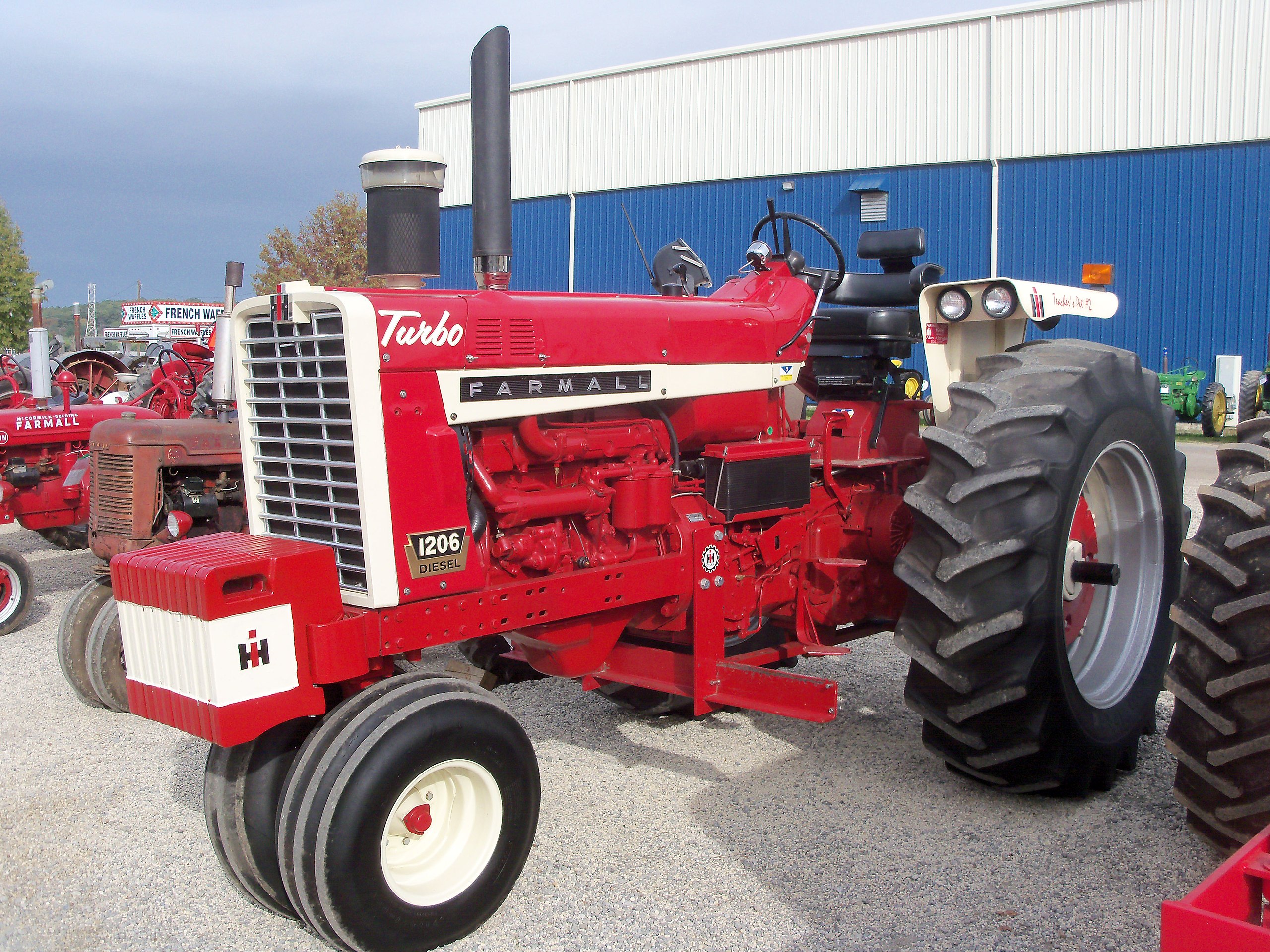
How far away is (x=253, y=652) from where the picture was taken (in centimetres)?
270

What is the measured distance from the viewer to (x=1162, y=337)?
18156mm

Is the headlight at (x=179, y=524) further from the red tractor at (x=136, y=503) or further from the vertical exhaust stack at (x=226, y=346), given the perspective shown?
the vertical exhaust stack at (x=226, y=346)

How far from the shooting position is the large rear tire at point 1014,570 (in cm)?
336

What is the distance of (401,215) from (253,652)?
4.51 ft

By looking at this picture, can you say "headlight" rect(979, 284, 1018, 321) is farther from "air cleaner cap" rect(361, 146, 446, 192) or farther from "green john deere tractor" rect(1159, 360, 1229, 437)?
"green john deere tractor" rect(1159, 360, 1229, 437)

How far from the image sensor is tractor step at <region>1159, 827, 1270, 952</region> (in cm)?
164

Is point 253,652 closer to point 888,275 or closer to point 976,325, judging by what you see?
point 976,325

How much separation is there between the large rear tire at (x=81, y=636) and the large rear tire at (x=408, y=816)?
2866mm

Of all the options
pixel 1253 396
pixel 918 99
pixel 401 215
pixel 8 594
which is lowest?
pixel 8 594

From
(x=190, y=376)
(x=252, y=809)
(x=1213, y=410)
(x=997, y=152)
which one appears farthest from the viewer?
(x=997, y=152)

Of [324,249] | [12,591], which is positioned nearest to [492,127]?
[12,591]

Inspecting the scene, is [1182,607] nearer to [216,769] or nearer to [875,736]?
[875,736]

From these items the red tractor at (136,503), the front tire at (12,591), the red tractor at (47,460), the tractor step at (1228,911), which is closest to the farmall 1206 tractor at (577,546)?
the tractor step at (1228,911)

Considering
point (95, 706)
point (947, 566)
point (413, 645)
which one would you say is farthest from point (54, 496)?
point (947, 566)
